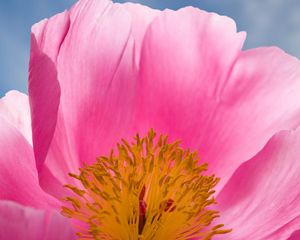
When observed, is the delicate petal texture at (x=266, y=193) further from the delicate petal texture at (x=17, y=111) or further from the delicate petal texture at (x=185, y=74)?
the delicate petal texture at (x=17, y=111)

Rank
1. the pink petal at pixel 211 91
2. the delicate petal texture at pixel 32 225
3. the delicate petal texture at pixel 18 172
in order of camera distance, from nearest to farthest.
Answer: the delicate petal texture at pixel 32 225 < the delicate petal texture at pixel 18 172 < the pink petal at pixel 211 91

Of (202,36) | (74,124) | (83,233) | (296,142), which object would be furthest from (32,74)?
(296,142)

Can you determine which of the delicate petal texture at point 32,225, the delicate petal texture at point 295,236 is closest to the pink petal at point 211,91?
the delicate petal texture at point 295,236

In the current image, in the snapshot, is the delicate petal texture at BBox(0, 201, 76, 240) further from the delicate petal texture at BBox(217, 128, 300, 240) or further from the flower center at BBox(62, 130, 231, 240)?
the delicate petal texture at BBox(217, 128, 300, 240)

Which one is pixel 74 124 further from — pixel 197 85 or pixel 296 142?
pixel 296 142

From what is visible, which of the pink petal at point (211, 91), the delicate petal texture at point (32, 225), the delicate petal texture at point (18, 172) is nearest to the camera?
the delicate petal texture at point (32, 225)

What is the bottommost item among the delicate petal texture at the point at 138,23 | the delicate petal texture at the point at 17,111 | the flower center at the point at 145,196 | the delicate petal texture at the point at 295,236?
the delicate petal texture at the point at 295,236

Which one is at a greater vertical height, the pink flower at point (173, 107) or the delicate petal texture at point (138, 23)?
the delicate petal texture at point (138, 23)

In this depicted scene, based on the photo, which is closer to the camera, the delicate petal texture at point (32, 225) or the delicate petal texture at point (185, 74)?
the delicate petal texture at point (32, 225)
